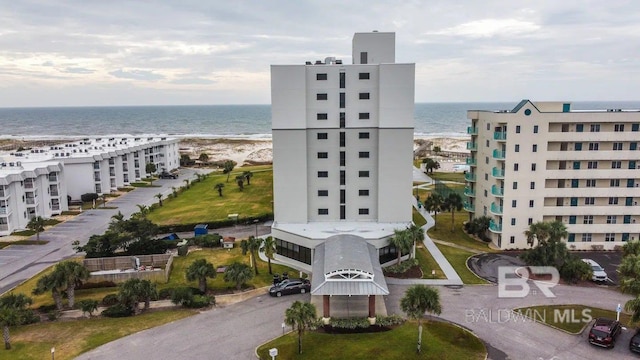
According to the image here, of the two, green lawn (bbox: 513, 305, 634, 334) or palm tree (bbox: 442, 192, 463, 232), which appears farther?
palm tree (bbox: 442, 192, 463, 232)

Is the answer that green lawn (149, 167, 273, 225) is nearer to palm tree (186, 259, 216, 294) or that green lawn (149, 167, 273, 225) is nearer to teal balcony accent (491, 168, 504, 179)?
palm tree (186, 259, 216, 294)

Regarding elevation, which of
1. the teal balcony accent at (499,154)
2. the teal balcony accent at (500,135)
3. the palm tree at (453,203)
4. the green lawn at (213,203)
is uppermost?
the teal balcony accent at (500,135)

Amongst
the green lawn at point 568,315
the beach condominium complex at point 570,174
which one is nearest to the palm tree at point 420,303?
the green lawn at point 568,315

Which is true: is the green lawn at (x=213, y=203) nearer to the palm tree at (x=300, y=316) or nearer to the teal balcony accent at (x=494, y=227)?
the teal balcony accent at (x=494, y=227)

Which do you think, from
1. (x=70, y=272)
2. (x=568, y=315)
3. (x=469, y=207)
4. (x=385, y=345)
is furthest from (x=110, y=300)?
(x=469, y=207)

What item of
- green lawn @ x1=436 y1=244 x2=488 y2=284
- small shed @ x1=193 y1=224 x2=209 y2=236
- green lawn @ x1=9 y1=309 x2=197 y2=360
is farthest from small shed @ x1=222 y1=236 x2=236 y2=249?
green lawn @ x1=436 y1=244 x2=488 y2=284
